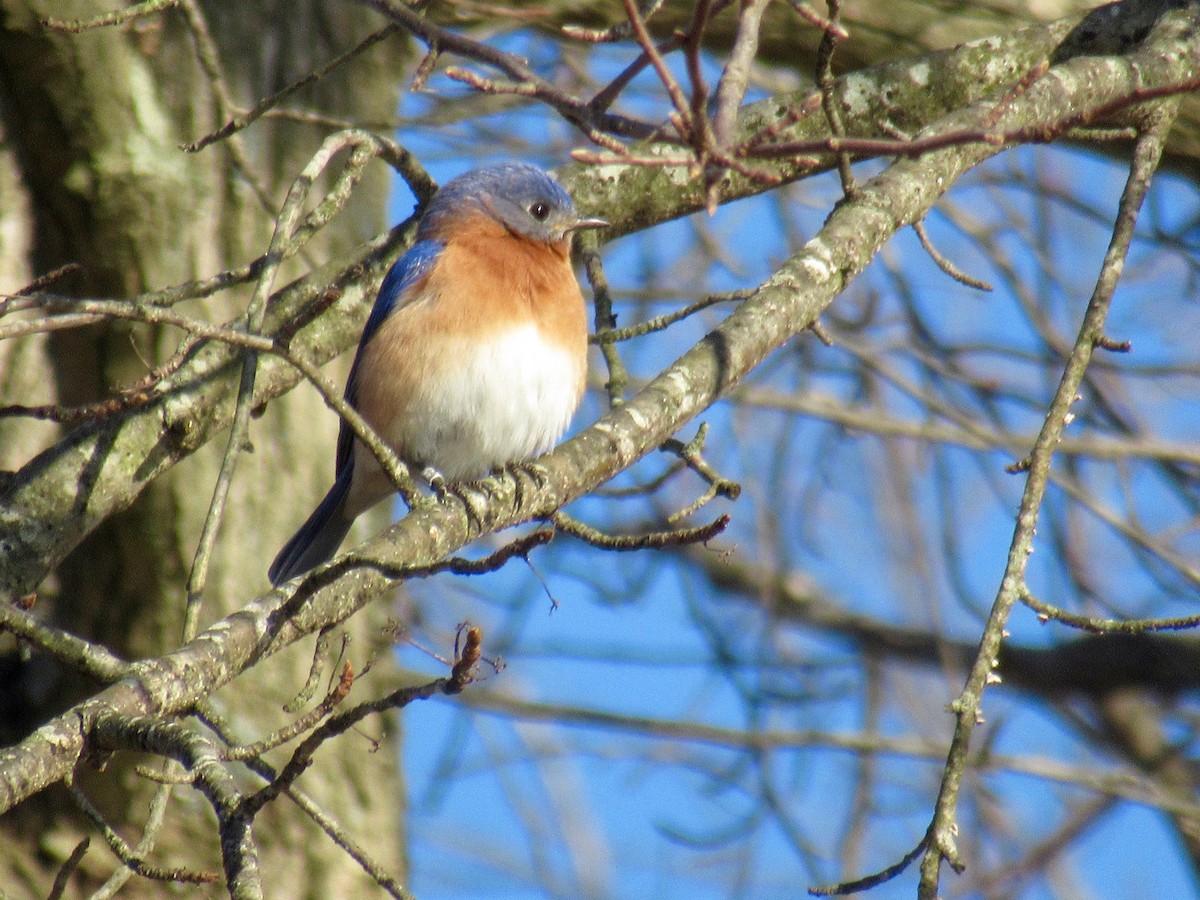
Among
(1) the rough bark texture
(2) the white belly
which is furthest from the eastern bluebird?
(1) the rough bark texture

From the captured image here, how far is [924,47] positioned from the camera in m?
5.13

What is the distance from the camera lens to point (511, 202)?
4793mm

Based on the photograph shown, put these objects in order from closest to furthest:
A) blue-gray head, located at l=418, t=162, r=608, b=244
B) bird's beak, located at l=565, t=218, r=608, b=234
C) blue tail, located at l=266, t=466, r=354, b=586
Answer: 1. bird's beak, located at l=565, t=218, r=608, b=234
2. blue-gray head, located at l=418, t=162, r=608, b=244
3. blue tail, located at l=266, t=466, r=354, b=586

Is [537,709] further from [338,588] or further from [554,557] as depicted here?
[338,588]

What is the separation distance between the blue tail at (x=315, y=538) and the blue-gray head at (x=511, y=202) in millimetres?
966

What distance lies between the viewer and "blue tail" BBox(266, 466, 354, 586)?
468 centimetres

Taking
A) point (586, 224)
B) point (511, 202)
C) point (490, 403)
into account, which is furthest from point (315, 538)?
point (586, 224)

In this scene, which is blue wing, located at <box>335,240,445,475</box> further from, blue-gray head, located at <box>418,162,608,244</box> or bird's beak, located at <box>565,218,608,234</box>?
bird's beak, located at <box>565,218,608,234</box>

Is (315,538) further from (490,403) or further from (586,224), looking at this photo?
(586,224)

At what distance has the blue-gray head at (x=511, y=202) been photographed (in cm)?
449

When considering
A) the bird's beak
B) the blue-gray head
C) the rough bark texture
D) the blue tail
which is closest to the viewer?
the bird's beak

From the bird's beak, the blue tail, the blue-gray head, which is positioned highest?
the blue-gray head

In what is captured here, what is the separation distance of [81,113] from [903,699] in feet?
15.9

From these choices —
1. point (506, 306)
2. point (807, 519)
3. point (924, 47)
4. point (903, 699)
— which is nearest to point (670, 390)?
point (506, 306)
